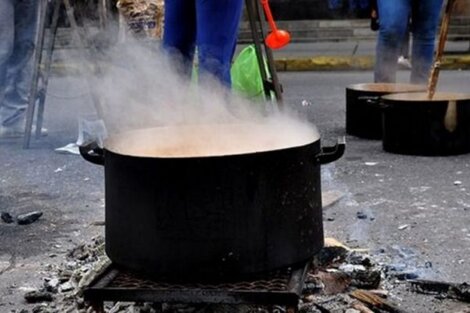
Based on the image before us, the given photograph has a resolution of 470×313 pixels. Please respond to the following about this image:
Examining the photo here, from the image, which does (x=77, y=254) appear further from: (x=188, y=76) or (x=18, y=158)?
(x=18, y=158)

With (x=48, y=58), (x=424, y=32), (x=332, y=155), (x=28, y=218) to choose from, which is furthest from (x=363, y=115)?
(x=332, y=155)

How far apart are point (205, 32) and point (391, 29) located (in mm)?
2208

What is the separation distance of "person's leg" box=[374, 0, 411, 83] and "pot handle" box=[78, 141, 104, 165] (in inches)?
136

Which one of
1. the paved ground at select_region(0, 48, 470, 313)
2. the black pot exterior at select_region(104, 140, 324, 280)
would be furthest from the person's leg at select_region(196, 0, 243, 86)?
the black pot exterior at select_region(104, 140, 324, 280)

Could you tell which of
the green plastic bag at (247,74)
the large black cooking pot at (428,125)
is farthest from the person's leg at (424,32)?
the green plastic bag at (247,74)

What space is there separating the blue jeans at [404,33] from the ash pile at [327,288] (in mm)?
2847

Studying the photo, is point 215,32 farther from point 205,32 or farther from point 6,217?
point 6,217

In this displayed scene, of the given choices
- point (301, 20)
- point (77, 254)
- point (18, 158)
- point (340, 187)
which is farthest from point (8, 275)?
point (301, 20)

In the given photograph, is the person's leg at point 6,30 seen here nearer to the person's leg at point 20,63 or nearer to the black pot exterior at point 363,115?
the person's leg at point 20,63

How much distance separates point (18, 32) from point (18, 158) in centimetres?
112

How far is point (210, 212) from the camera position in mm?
2221

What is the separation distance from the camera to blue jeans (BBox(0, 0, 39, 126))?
19.3 ft

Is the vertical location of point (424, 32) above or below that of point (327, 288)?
above

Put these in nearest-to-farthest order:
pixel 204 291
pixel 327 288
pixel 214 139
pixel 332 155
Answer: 1. pixel 204 291
2. pixel 332 155
3. pixel 327 288
4. pixel 214 139
